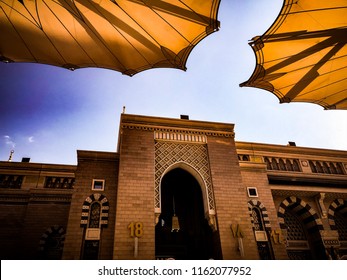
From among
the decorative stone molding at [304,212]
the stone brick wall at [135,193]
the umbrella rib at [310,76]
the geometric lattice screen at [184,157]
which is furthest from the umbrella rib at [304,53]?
the decorative stone molding at [304,212]

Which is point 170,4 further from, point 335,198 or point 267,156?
point 335,198

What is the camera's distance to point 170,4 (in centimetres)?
630

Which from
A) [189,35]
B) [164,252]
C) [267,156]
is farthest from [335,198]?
[189,35]

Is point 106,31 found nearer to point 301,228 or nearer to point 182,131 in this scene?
point 182,131

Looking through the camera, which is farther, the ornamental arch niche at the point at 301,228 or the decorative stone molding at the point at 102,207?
the ornamental arch niche at the point at 301,228

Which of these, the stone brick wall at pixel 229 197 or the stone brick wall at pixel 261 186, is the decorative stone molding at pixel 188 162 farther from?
A: the stone brick wall at pixel 261 186

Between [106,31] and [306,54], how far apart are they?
583cm

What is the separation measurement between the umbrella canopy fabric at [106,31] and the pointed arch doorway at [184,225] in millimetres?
5451

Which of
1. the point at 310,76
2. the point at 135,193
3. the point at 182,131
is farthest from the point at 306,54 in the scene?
the point at 135,193

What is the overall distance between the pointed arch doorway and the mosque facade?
4 cm

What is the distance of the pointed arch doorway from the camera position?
1017 cm

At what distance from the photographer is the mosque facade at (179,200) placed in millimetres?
8984

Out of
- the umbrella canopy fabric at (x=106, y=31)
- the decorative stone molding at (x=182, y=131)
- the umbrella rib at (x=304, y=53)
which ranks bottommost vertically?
the decorative stone molding at (x=182, y=131)
